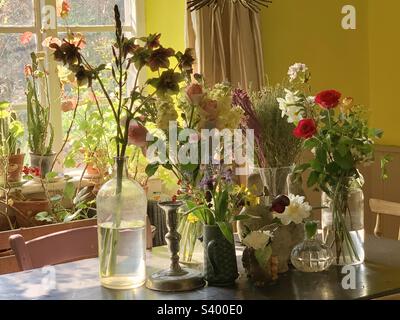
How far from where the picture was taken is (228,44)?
397 cm

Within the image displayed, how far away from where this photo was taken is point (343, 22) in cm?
447

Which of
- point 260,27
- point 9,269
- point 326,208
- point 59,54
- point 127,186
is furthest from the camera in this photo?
point 260,27

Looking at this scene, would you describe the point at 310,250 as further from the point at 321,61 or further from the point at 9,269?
the point at 321,61

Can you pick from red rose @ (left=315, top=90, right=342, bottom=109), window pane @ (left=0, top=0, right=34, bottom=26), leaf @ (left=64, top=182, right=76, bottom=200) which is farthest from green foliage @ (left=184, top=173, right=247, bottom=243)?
window pane @ (left=0, top=0, right=34, bottom=26)

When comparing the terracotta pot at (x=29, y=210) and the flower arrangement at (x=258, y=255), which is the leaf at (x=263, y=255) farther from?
the terracotta pot at (x=29, y=210)

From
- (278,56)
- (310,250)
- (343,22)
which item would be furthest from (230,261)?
(343,22)

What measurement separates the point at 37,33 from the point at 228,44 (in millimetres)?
916

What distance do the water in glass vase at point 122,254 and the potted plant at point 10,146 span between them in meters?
1.38

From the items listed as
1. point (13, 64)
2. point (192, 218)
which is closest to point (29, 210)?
point (13, 64)

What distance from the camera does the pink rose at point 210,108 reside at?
233 cm

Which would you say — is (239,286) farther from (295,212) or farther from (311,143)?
(311,143)

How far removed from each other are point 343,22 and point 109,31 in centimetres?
130

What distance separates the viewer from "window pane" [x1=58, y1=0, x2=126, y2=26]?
3975 millimetres

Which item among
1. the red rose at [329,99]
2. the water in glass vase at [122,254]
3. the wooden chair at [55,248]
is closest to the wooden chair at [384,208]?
the red rose at [329,99]
